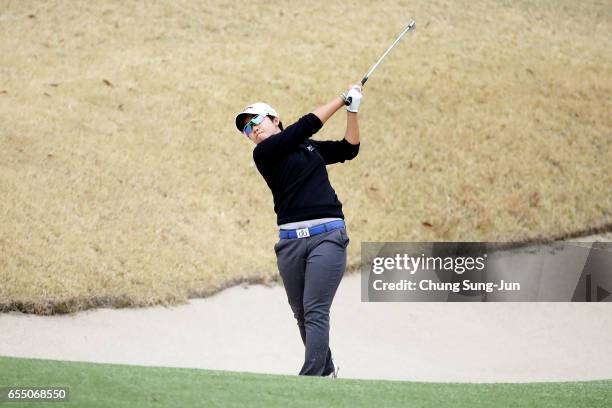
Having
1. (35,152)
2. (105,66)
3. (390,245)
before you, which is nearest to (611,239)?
(390,245)

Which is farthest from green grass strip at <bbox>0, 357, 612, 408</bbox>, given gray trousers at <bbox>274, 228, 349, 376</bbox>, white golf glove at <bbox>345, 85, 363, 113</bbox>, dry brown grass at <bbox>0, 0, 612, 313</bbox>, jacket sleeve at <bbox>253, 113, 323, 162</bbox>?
dry brown grass at <bbox>0, 0, 612, 313</bbox>

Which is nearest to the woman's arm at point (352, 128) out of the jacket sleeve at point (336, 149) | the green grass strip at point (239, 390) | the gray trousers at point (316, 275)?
the jacket sleeve at point (336, 149)

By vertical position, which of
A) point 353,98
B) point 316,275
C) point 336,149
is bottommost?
point 316,275

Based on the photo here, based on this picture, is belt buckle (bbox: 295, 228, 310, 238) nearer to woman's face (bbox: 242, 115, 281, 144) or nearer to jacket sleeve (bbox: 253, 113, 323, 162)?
jacket sleeve (bbox: 253, 113, 323, 162)

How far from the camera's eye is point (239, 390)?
18.6 ft

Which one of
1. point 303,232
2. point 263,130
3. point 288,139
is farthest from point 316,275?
point 263,130

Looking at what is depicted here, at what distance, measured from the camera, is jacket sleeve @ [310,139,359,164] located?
689 centimetres

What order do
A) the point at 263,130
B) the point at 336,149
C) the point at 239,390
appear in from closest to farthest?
the point at 239,390 < the point at 263,130 < the point at 336,149

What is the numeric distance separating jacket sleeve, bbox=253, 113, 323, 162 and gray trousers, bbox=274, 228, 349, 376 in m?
0.56

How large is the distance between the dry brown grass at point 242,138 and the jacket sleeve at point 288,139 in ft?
14.5

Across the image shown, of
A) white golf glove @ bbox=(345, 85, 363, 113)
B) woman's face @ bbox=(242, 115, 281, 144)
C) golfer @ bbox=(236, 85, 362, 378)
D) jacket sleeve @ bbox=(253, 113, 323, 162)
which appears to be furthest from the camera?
woman's face @ bbox=(242, 115, 281, 144)

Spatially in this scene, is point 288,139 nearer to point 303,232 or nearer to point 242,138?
point 303,232

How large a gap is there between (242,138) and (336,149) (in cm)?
877

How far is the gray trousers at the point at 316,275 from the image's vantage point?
652cm
